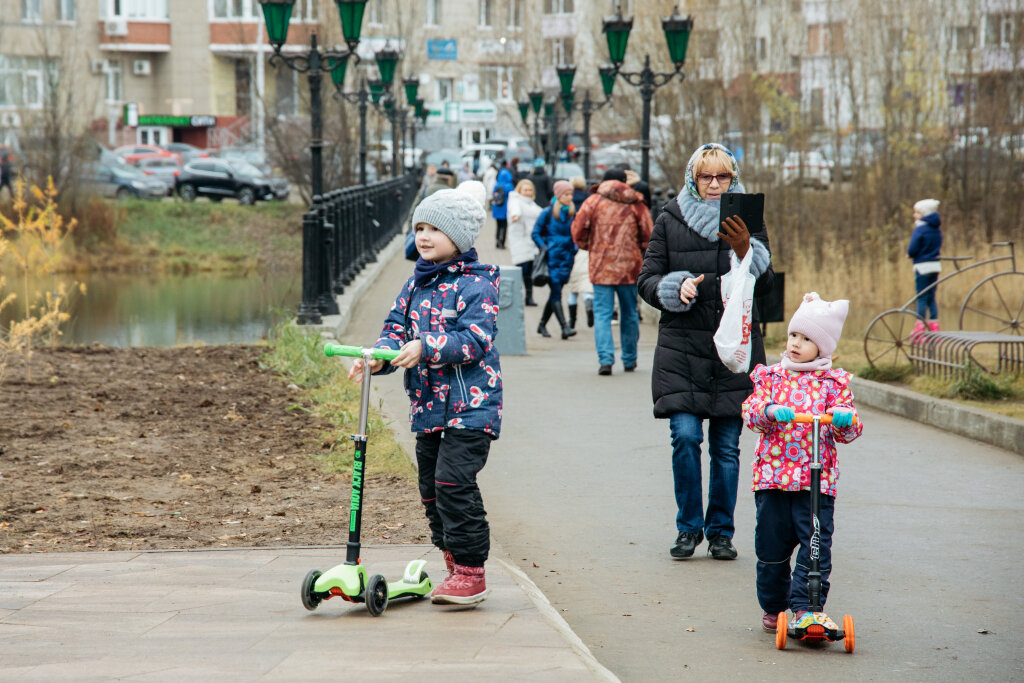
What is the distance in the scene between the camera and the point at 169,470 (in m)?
7.92

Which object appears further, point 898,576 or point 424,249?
point 898,576

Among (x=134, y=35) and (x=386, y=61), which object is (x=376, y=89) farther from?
(x=134, y=35)

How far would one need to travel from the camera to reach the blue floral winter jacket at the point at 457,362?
4.92 meters

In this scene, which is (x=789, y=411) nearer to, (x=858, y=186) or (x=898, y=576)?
(x=898, y=576)

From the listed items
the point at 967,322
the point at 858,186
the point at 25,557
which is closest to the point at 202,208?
the point at 858,186

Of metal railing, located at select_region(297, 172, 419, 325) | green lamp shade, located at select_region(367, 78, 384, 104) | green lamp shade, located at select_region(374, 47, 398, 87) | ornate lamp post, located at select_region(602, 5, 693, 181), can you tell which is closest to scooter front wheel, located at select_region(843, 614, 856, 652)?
metal railing, located at select_region(297, 172, 419, 325)

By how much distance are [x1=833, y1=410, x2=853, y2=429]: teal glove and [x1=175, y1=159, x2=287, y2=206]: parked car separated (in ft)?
139

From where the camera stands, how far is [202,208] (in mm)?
41594

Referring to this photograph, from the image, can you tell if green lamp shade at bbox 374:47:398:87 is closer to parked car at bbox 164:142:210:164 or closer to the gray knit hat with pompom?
the gray knit hat with pompom

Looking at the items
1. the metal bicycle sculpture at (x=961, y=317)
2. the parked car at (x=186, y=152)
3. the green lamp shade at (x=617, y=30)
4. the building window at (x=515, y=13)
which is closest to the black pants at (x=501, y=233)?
the green lamp shade at (x=617, y=30)

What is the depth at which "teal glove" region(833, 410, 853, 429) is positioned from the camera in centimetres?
478

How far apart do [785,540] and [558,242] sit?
10.5 metres

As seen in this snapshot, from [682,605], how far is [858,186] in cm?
2214

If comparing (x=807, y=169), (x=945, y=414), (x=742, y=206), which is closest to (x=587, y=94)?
(x=807, y=169)
